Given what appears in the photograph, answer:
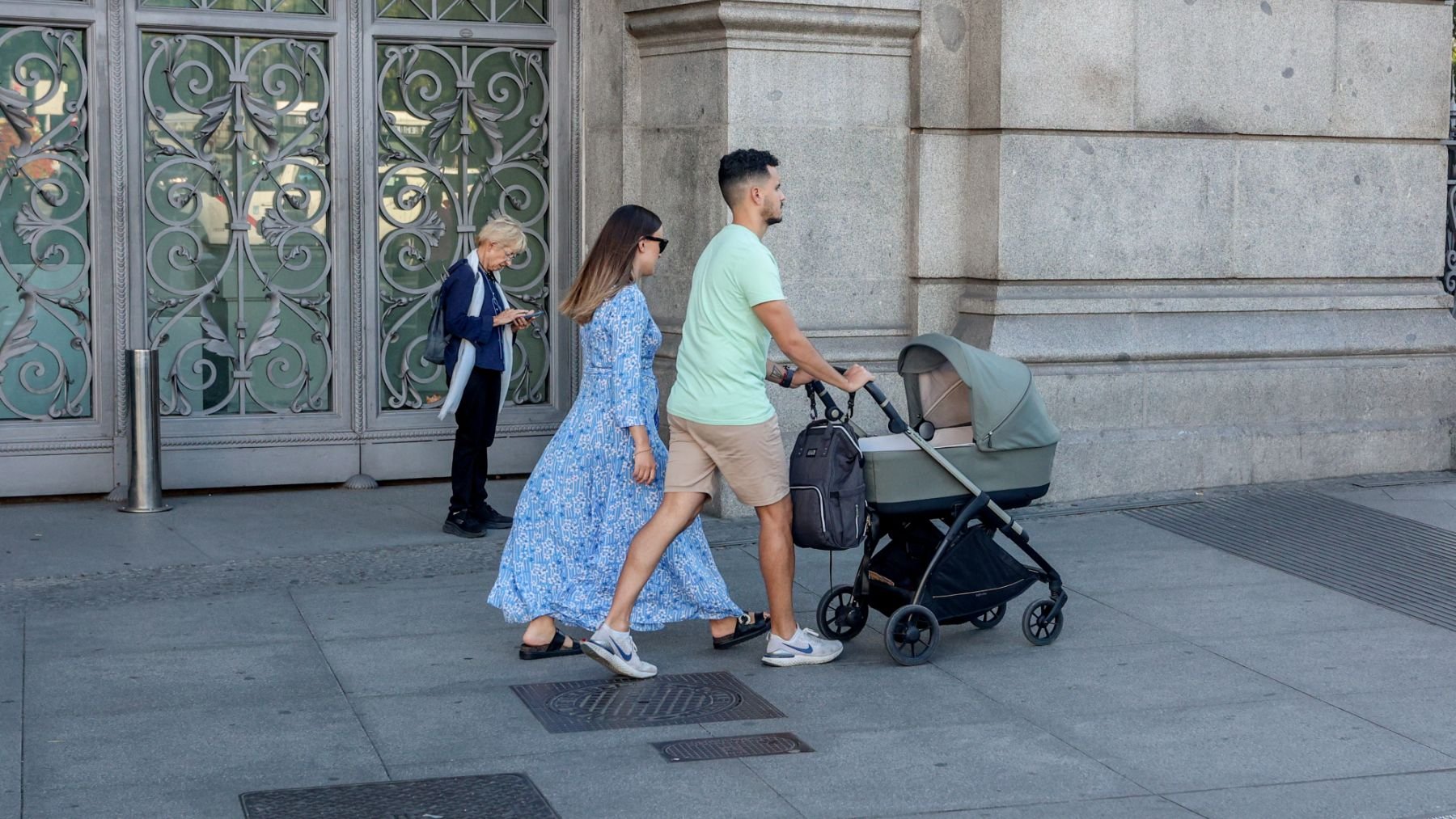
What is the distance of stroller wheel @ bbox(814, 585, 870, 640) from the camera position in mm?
6910

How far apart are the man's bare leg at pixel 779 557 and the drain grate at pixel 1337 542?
2.77 m

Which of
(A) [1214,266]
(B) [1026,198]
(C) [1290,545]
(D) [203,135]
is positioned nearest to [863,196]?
(B) [1026,198]

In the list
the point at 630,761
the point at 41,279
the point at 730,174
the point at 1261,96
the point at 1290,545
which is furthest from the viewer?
the point at 1261,96

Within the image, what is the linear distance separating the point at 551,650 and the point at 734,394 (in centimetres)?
122

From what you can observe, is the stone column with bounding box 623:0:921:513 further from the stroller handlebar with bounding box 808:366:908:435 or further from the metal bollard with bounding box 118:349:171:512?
the stroller handlebar with bounding box 808:366:908:435

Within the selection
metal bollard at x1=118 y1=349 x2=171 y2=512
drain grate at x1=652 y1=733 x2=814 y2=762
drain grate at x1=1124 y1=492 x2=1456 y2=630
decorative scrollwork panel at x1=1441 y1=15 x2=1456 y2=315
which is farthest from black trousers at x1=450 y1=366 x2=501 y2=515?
decorative scrollwork panel at x1=1441 y1=15 x2=1456 y2=315

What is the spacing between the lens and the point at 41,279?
970 cm

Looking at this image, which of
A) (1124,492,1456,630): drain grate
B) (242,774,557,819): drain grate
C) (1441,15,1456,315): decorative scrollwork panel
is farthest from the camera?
(1441,15,1456,315): decorative scrollwork panel

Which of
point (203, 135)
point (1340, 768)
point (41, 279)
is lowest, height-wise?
point (1340, 768)

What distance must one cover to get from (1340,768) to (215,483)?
21.5ft

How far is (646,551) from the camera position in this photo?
21.1 feet

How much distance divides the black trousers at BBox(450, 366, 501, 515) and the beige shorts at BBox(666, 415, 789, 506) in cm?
265

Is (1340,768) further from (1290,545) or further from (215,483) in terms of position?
(215,483)

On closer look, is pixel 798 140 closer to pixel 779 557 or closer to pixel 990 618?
pixel 990 618
